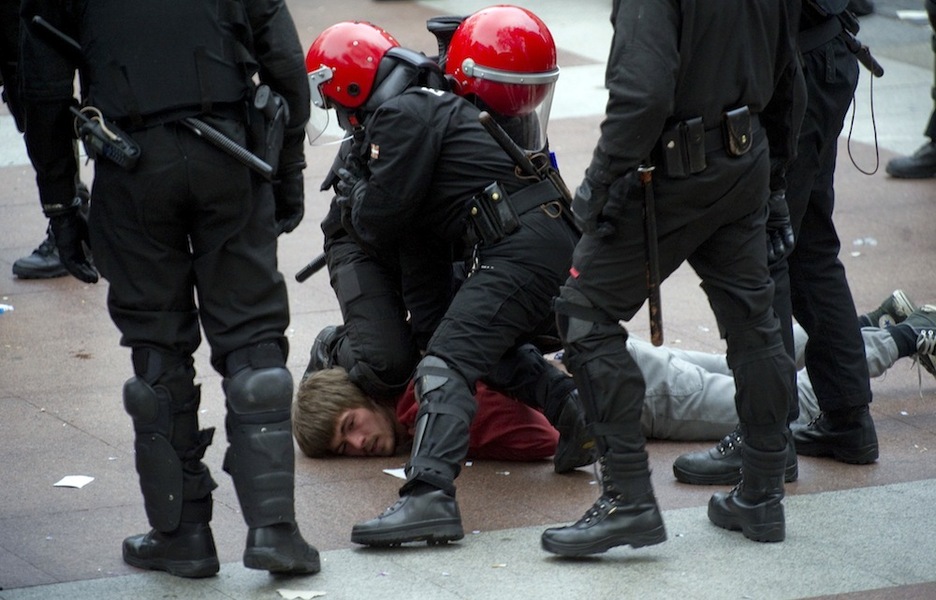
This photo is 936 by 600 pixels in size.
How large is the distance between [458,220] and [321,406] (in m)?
0.85

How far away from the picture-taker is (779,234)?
4.79 m

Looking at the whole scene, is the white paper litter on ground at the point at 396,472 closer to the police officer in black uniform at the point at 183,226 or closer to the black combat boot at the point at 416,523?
the black combat boot at the point at 416,523

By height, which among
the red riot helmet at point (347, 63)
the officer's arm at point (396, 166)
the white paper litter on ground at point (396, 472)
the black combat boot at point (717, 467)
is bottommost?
the white paper litter on ground at point (396, 472)

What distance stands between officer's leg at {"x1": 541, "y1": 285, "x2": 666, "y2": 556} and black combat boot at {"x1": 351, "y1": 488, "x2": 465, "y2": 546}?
308mm

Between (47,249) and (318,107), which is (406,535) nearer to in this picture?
(318,107)

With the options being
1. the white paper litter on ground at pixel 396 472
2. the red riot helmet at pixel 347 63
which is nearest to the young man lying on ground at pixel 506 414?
the white paper litter on ground at pixel 396 472

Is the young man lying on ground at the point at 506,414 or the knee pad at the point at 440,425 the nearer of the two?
the knee pad at the point at 440,425

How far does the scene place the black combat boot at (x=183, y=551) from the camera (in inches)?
165

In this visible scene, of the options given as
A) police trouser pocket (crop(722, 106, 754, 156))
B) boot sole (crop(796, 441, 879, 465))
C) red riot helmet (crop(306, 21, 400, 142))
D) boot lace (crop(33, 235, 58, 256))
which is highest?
police trouser pocket (crop(722, 106, 754, 156))

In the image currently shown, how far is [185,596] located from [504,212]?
1.72 m

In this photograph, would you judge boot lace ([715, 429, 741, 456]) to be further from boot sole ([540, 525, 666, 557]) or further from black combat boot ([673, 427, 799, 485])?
boot sole ([540, 525, 666, 557])

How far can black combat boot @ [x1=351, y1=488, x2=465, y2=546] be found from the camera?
4426mm

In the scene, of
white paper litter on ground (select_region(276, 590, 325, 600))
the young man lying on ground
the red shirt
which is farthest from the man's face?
white paper litter on ground (select_region(276, 590, 325, 600))

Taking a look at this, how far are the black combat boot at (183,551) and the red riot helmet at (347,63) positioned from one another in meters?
1.84
